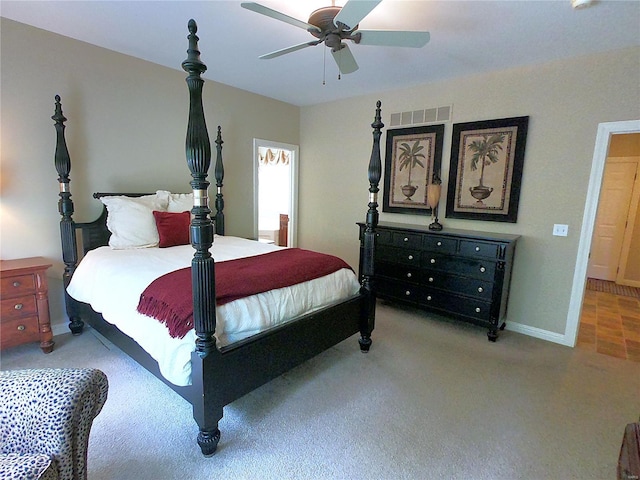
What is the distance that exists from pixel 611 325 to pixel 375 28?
402 cm

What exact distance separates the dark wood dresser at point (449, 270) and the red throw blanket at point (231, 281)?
1009 millimetres

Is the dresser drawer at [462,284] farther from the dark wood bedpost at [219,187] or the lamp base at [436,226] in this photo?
the dark wood bedpost at [219,187]

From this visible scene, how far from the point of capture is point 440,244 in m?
3.35

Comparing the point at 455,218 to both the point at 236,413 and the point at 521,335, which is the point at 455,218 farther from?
the point at 236,413

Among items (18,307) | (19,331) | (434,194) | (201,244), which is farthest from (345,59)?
(19,331)

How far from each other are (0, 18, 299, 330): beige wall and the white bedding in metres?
0.60

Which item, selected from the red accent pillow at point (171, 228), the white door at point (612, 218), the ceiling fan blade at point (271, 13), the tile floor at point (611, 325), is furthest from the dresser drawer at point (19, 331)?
the white door at point (612, 218)

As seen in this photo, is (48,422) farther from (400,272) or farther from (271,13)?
(400,272)

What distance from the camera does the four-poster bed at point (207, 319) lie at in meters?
1.53

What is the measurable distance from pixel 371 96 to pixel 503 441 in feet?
12.8

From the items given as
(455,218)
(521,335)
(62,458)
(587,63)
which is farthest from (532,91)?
(62,458)

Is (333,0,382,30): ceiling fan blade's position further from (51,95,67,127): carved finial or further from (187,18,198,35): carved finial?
(51,95,67,127): carved finial

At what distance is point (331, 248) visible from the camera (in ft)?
16.2

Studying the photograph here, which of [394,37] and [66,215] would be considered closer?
[394,37]
